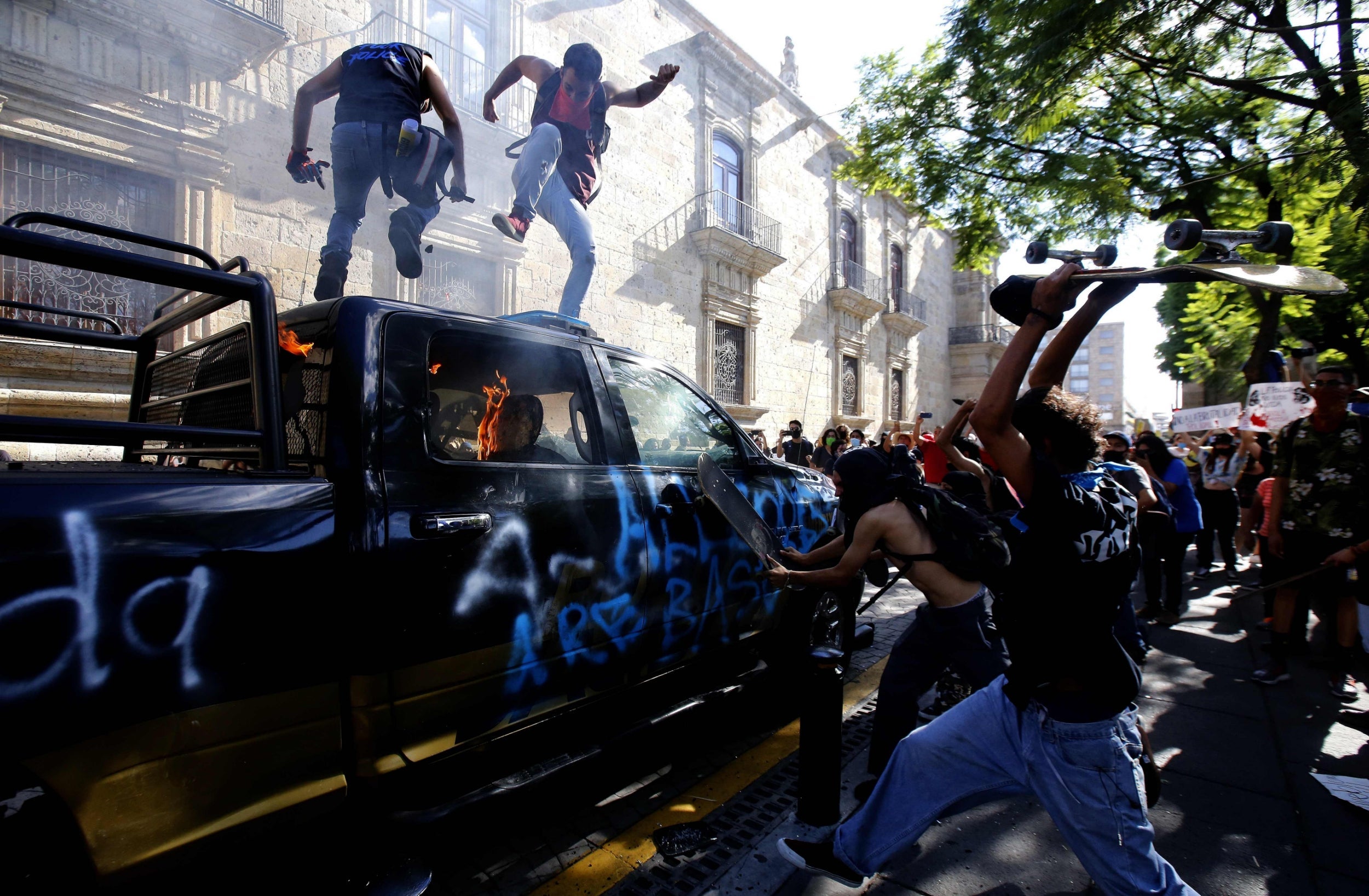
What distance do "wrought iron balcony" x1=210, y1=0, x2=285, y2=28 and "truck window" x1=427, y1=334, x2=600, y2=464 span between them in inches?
305

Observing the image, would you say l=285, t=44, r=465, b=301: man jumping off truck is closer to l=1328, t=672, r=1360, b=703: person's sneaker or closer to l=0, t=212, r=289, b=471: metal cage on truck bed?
l=0, t=212, r=289, b=471: metal cage on truck bed

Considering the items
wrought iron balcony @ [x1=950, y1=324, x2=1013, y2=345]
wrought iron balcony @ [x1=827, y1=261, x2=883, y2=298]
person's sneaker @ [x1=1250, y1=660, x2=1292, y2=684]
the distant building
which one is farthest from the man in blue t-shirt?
the distant building

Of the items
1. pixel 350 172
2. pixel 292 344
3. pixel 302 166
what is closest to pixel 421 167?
pixel 350 172

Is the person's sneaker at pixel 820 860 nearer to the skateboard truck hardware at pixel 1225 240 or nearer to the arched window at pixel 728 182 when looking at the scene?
the skateboard truck hardware at pixel 1225 240

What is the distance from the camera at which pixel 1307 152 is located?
Answer: 7.36m

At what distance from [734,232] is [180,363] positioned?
46.7 feet

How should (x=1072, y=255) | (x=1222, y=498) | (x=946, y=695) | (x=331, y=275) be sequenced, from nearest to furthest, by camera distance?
(x=1072, y=255) → (x=946, y=695) → (x=331, y=275) → (x=1222, y=498)

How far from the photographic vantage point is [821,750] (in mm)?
2453

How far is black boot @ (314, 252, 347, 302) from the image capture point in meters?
7.22

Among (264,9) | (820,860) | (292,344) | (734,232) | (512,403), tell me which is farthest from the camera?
(734,232)

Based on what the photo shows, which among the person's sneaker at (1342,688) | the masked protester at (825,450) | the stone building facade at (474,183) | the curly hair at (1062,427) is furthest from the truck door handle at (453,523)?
the masked protester at (825,450)

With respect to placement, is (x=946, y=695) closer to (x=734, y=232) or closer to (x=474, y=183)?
(x=474, y=183)

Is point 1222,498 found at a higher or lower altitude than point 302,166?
lower

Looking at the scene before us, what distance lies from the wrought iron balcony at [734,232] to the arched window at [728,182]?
0.7 inches
